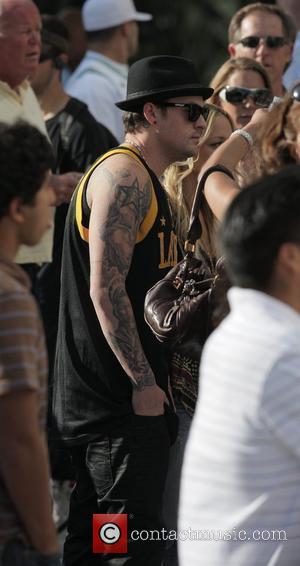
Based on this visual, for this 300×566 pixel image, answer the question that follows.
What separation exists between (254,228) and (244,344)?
10.1 inches

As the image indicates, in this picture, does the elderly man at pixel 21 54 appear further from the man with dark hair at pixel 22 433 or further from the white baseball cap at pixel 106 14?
the man with dark hair at pixel 22 433

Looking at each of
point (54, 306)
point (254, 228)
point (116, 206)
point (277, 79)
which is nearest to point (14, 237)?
point (254, 228)

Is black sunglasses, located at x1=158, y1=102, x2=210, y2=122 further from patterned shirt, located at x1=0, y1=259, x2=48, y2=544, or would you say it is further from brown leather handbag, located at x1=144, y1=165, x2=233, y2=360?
patterned shirt, located at x1=0, y1=259, x2=48, y2=544

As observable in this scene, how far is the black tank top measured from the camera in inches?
159

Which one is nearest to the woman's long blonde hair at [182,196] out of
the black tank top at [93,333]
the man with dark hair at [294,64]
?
the black tank top at [93,333]

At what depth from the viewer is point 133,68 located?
4.43 m

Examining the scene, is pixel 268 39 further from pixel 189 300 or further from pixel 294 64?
pixel 189 300

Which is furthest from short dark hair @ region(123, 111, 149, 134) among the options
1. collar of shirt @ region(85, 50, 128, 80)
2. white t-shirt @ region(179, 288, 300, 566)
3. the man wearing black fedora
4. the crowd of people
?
collar of shirt @ region(85, 50, 128, 80)

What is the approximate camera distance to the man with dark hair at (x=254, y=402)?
2430 millimetres

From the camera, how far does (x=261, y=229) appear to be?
2.53 metres

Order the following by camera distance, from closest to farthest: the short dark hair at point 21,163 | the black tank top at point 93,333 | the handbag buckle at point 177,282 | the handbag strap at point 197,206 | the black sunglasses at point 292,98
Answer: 1. the short dark hair at point 21,163
2. the black sunglasses at point 292,98
3. the handbag strap at point 197,206
4. the handbag buckle at point 177,282
5. the black tank top at point 93,333

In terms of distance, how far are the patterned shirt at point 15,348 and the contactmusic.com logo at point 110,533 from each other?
4.08ft

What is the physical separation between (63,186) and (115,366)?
150cm

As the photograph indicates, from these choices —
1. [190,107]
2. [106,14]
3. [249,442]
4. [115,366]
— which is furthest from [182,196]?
[106,14]
